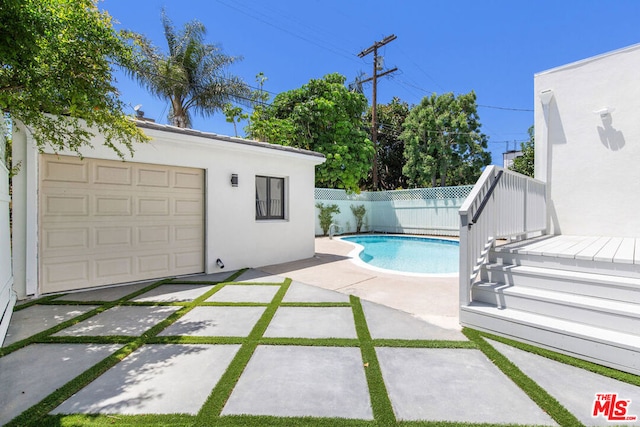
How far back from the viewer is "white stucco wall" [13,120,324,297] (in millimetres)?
4836

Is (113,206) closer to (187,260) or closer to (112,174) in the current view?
(112,174)

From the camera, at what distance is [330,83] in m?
16.9

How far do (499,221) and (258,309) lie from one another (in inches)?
148

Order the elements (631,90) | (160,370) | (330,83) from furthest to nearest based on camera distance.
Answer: (330,83) < (631,90) < (160,370)

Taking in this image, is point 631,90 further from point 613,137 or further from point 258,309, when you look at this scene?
point 258,309

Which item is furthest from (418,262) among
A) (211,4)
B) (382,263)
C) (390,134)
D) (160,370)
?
(390,134)

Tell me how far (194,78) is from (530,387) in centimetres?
1868

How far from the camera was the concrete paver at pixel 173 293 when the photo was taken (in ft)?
16.2

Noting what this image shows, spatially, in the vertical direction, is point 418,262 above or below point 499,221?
below

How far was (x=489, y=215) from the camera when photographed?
403cm

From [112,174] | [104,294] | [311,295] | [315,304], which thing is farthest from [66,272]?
[315,304]

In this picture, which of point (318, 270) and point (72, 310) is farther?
point (318, 270)

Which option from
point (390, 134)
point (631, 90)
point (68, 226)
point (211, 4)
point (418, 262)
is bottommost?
point (418, 262)

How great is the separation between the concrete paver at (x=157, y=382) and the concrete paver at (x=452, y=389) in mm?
1576
